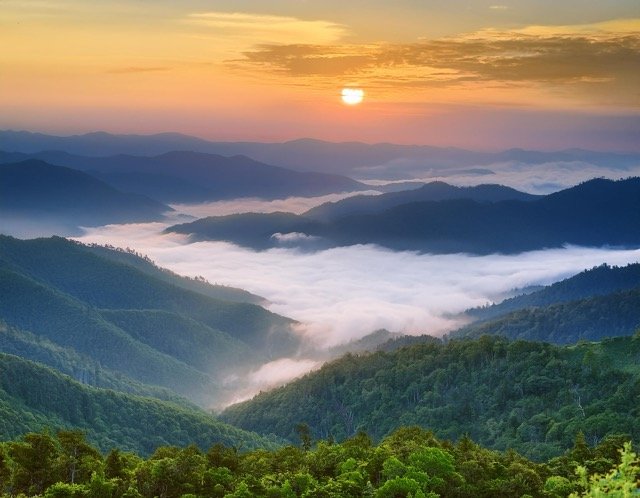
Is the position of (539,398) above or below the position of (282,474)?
below

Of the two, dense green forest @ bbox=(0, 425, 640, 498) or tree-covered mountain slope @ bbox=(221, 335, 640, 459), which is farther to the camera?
tree-covered mountain slope @ bbox=(221, 335, 640, 459)

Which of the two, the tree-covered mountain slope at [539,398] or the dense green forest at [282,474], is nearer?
the dense green forest at [282,474]

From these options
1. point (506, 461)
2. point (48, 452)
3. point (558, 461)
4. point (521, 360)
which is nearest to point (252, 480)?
point (48, 452)

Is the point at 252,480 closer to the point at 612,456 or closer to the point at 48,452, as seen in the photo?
the point at 48,452

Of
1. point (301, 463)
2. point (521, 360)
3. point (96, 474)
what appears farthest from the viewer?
A: point (521, 360)

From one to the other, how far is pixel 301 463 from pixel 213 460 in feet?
28.3

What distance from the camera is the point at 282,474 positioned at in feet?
265

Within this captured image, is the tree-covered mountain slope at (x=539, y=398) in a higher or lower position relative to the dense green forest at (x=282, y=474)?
lower

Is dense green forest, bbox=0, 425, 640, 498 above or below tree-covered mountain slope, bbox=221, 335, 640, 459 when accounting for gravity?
above

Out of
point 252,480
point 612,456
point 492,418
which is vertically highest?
point 252,480

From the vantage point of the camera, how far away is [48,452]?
82188 millimetres

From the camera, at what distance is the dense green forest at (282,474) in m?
74.4

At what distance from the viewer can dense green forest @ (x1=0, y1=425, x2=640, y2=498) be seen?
244 feet

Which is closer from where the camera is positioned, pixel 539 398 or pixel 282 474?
pixel 282 474
